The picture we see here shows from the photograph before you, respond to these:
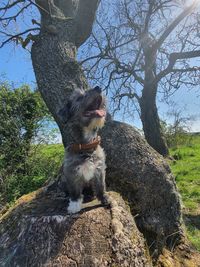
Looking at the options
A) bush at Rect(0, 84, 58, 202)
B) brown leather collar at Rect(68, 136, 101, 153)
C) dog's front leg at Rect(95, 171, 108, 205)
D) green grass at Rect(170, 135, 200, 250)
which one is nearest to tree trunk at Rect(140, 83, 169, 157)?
green grass at Rect(170, 135, 200, 250)

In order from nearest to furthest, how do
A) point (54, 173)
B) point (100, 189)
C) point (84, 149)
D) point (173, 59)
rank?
point (84, 149) → point (100, 189) → point (54, 173) → point (173, 59)

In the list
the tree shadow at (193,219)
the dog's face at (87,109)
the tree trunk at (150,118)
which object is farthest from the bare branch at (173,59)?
the dog's face at (87,109)

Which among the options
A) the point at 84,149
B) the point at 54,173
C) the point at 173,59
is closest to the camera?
the point at 84,149

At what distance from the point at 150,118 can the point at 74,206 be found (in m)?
10.8

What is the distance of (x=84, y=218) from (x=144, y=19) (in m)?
12.6

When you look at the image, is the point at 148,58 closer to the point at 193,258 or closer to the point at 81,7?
the point at 81,7

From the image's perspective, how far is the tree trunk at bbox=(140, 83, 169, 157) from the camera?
1454cm

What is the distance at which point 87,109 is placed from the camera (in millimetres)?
4699

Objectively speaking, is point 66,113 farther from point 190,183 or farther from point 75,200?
point 190,183

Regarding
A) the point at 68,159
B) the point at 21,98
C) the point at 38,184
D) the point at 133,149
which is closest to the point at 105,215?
the point at 68,159

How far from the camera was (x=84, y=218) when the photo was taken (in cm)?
436

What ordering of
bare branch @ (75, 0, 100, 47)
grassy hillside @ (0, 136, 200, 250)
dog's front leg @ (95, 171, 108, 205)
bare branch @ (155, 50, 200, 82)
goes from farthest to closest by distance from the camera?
1. bare branch @ (155, 50, 200, 82)
2. grassy hillside @ (0, 136, 200, 250)
3. bare branch @ (75, 0, 100, 47)
4. dog's front leg @ (95, 171, 108, 205)

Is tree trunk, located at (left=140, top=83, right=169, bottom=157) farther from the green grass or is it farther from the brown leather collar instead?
the brown leather collar

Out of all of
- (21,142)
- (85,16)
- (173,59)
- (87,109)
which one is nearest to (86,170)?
(87,109)
